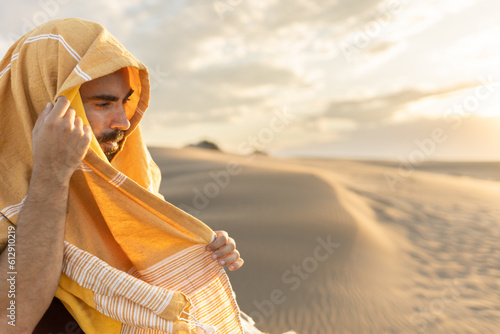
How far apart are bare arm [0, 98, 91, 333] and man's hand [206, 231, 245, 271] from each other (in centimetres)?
75

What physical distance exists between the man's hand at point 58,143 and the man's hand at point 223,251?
82 centimetres

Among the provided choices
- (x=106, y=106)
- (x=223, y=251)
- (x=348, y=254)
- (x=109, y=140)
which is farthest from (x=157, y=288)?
(x=348, y=254)

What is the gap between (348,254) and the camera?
5.81 metres

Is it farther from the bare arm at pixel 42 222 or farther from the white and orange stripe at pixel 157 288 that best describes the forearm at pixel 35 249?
the white and orange stripe at pixel 157 288

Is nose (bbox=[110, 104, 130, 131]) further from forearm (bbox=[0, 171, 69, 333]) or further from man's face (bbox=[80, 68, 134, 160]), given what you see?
forearm (bbox=[0, 171, 69, 333])

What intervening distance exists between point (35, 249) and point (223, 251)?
880 mm

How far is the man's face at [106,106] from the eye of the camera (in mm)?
1896

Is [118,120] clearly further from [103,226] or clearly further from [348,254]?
[348,254]

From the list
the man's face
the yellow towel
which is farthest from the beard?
the yellow towel

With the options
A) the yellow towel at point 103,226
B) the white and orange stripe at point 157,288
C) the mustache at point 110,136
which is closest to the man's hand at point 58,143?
the yellow towel at point 103,226

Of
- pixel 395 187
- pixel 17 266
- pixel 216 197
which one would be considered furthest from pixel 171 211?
pixel 395 187

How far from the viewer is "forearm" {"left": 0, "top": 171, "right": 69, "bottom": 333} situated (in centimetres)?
143

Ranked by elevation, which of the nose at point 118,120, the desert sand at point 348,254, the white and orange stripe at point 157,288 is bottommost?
the desert sand at point 348,254

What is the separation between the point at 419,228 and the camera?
808cm
